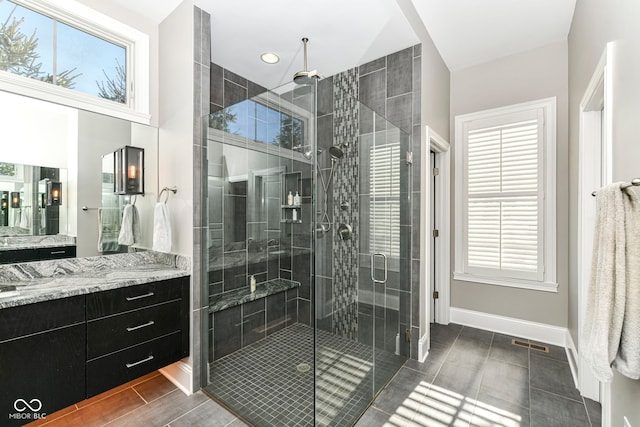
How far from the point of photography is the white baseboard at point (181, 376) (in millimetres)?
2031

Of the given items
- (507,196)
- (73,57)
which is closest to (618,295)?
(507,196)

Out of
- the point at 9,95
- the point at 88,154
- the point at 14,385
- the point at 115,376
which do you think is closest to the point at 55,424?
the point at 115,376

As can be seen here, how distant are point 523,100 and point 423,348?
2.77 m

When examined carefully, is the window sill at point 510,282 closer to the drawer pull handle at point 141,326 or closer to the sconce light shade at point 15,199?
the drawer pull handle at point 141,326

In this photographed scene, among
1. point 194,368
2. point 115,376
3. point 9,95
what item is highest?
point 9,95

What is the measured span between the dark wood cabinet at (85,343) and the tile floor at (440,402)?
0.28 m

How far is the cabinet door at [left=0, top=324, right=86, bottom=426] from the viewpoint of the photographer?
1.35 metres

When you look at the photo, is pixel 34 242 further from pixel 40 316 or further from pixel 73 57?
pixel 73 57

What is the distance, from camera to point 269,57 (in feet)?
9.01

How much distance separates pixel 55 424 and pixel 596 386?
3530mm

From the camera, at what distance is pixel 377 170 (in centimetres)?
215

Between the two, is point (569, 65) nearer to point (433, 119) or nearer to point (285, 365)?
point (433, 119)

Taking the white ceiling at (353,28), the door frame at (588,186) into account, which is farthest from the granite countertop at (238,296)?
the door frame at (588,186)

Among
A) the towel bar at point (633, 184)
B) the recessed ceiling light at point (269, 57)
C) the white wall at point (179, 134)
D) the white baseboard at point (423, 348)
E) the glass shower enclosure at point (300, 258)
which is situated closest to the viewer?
the towel bar at point (633, 184)
